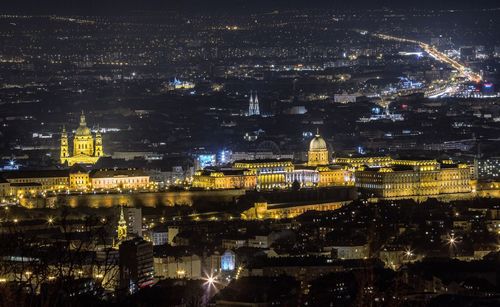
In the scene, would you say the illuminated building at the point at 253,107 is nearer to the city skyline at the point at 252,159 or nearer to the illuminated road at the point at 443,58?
the city skyline at the point at 252,159

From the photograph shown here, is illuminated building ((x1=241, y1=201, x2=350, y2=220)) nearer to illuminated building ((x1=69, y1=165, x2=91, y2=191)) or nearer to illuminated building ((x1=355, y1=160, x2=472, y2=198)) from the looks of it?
illuminated building ((x1=355, y1=160, x2=472, y2=198))

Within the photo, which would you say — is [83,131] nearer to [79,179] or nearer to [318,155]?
[318,155]

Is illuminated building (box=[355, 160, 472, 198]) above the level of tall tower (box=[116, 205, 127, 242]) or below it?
above

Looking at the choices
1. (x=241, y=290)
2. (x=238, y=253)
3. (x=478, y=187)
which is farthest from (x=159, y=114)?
(x=241, y=290)

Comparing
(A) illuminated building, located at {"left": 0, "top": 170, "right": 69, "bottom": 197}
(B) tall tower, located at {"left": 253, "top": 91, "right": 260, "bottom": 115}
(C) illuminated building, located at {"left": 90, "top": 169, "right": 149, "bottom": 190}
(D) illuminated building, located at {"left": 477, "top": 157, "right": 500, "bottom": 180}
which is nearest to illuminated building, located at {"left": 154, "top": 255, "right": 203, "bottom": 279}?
(A) illuminated building, located at {"left": 0, "top": 170, "right": 69, "bottom": 197}

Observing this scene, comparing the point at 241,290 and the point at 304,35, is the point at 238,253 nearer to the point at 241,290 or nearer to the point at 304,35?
the point at 241,290

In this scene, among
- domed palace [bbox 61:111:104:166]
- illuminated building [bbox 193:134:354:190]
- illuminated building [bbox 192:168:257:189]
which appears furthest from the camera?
domed palace [bbox 61:111:104:166]

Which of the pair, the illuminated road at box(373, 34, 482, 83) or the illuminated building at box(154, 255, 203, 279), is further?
the illuminated road at box(373, 34, 482, 83)
